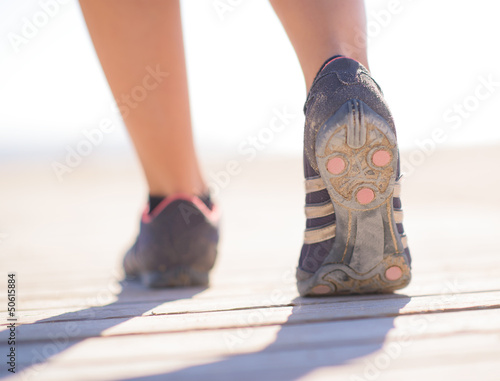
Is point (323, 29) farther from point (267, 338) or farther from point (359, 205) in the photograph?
point (267, 338)

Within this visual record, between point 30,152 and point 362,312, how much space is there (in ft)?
80.5

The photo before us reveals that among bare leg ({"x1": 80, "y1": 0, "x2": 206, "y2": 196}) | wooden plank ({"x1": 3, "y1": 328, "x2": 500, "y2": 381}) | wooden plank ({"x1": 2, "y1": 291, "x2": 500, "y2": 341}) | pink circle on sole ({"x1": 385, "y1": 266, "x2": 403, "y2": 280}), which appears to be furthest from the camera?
bare leg ({"x1": 80, "y1": 0, "x2": 206, "y2": 196})

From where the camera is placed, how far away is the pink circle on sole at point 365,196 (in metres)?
0.86

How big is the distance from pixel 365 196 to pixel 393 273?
0.17 m

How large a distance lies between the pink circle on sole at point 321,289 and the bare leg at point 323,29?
1.29 ft

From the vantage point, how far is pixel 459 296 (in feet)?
3.02

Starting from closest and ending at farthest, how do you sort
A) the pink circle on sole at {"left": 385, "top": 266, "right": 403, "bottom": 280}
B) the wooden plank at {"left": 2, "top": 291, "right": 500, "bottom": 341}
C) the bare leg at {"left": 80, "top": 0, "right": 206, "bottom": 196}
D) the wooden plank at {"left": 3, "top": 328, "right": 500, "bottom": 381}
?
the wooden plank at {"left": 3, "top": 328, "right": 500, "bottom": 381}, the wooden plank at {"left": 2, "top": 291, "right": 500, "bottom": 341}, the pink circle on sole at {"left": 385, "top": 266, "right": 403, "bottom": 280}, the bare leg at {"left": 80, "top": 0, "right": 206, "bottom": 196}

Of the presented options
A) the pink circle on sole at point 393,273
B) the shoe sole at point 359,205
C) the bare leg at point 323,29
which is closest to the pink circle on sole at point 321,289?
the shoe sole at point 359,205

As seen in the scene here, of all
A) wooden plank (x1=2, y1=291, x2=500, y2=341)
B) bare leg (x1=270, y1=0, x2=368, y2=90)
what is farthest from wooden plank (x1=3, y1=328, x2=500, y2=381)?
bare leg (x1=270, y1=0, x2=368, y2=90)

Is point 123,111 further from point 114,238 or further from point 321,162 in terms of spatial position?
point 114,238

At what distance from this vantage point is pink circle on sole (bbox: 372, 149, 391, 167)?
84 cm

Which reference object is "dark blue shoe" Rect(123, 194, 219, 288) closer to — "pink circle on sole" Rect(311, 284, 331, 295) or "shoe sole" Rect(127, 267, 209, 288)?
"shoe sole" Rect(127, 267, 209, 288)

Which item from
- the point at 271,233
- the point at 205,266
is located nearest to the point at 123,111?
the point at 205,266

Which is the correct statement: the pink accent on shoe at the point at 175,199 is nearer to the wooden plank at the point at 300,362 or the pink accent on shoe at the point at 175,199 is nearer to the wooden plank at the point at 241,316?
the wooden plank at the point at 241,316
